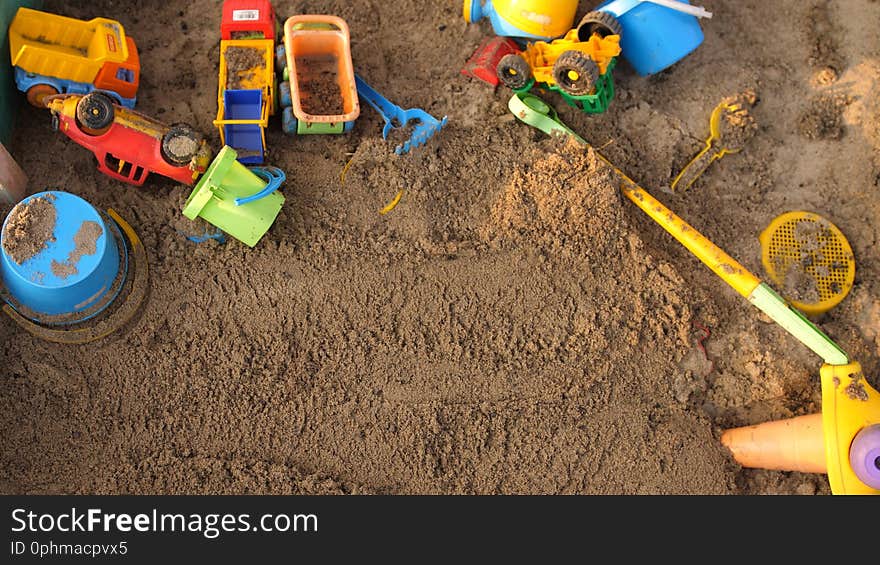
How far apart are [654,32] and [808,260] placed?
74cm

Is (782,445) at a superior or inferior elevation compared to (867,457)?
inferior

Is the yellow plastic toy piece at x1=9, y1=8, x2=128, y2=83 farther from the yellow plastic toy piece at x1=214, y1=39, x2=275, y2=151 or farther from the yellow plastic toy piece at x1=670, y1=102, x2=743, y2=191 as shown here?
the yellow plastic toy piece at x1=670, y1=102, x2=743, y2=191

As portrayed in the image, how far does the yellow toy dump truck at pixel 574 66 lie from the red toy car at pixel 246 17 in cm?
63

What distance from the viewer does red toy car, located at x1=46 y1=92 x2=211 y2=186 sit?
2170 millimetres

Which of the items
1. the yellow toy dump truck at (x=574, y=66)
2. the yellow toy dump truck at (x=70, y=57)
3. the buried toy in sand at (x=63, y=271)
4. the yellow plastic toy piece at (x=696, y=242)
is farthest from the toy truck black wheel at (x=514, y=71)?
the buried toy in sand at (x=63, y=271)

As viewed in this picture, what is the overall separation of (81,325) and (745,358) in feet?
5.42

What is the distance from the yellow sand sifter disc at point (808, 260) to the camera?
7.77 feet

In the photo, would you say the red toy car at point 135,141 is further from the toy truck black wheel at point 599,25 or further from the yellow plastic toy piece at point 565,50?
the toy truck black wheel at point 599,25

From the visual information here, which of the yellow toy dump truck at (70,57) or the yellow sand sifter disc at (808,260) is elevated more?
the yellow toy dump truck at (70,57)

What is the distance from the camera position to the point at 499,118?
2426 mm

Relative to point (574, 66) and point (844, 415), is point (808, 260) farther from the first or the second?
point (574, 66)

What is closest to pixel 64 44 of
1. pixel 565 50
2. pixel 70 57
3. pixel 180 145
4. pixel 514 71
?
pixel 70 57

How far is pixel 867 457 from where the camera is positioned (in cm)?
193

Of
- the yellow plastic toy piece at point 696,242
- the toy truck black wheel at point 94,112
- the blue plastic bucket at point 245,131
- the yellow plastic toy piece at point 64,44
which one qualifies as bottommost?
the yellow plastic toy piece at point 696,242
